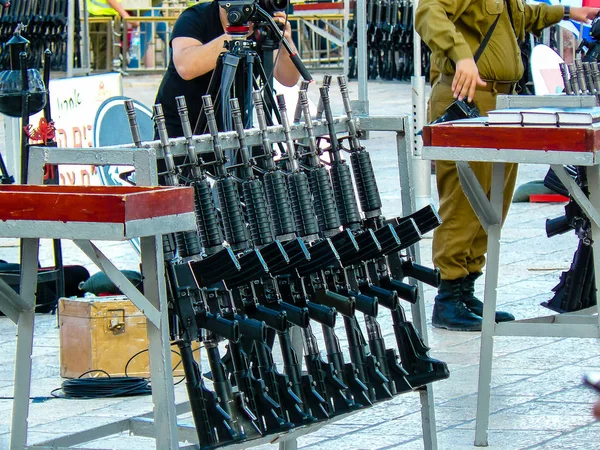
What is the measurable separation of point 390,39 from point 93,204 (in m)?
14.8

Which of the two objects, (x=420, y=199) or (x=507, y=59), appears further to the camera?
(x=420, y=199)

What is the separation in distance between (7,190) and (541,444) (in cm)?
200

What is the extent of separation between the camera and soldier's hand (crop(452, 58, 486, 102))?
16.0 feet

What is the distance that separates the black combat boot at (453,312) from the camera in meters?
5.60

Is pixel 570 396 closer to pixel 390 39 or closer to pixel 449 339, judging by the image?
pixel 449 339

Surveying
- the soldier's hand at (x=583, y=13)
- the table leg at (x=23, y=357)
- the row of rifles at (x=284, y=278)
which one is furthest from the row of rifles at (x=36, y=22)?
the table leg at (x=23, y=357)

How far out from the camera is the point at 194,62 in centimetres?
457

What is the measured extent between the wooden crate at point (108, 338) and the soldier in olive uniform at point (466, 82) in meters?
1.41

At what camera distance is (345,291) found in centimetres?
349

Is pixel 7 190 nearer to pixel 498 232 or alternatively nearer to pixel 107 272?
pixel 107 272

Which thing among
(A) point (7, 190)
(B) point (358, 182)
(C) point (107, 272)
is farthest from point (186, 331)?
(B) point (358, 182)

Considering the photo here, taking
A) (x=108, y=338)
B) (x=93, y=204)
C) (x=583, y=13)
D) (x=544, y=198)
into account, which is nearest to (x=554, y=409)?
(x=108, y=338)

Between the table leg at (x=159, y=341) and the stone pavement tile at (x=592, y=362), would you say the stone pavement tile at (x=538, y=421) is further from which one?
the table leg at (x=159, y=341)

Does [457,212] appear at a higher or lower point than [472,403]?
higher
